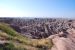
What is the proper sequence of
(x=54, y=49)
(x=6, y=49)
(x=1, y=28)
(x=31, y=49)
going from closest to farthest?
(x=6, y=49), (x=31, y=49), (x=54, y=49), (x=1, y=28)

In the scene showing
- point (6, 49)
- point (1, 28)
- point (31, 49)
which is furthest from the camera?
point (1, 28)

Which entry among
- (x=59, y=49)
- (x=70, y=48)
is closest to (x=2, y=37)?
(x=59, y=49)

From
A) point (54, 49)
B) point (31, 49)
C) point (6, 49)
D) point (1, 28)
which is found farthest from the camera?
point (1, 28)

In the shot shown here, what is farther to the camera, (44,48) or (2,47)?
(44,48)

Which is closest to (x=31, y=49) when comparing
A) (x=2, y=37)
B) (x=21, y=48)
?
(x=21, y=48)

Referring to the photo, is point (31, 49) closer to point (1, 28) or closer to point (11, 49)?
point (11, 49)

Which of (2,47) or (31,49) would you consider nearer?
(2,47)

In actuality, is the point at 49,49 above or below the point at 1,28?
below

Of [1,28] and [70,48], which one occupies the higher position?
[1,28]

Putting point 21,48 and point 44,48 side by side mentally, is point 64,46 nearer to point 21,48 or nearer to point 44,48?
point 44,48
